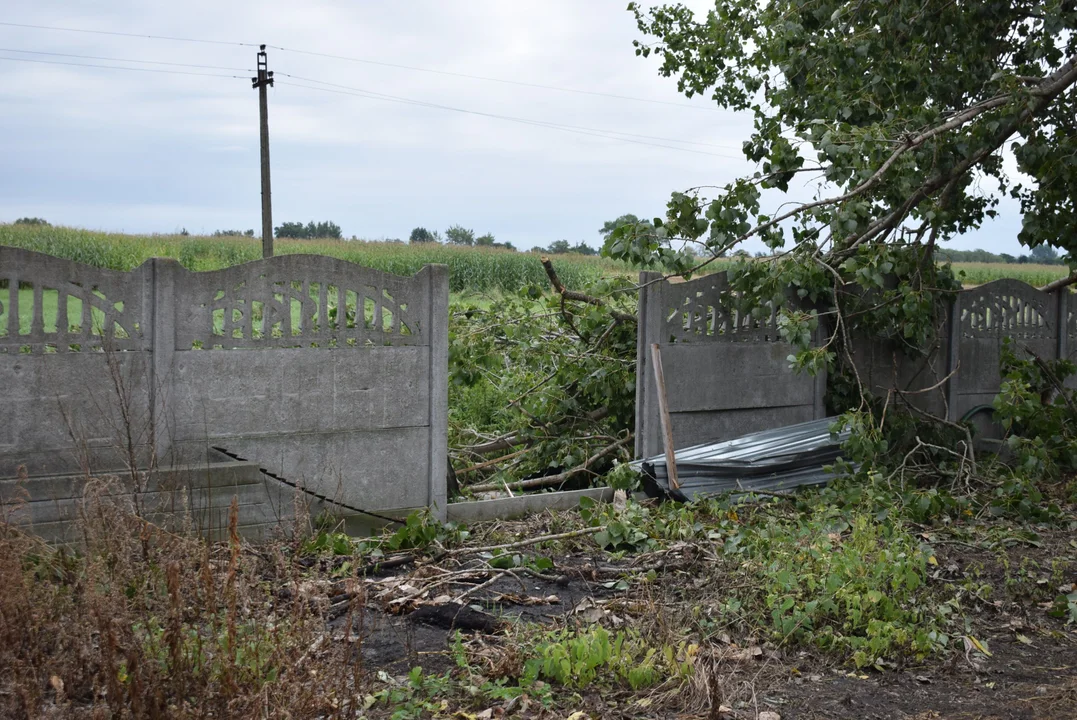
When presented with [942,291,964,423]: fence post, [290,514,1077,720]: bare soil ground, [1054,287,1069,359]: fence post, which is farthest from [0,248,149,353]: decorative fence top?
[1054,287,1069,359]: fence post

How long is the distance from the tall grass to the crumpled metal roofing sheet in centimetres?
2059

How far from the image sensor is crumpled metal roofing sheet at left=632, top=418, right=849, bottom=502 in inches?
289

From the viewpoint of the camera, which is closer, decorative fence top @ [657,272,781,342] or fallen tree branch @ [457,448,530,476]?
decorative fence top @ [657,272,781,342]

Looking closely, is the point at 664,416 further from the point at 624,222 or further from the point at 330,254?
the point at 330,254

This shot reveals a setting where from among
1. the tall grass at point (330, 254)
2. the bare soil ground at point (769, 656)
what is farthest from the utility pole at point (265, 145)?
the bare soil ground at point (769, 656)

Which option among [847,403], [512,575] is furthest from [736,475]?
[512,575]

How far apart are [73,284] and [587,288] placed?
445 centimetres

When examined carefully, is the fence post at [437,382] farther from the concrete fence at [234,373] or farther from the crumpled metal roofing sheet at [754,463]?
the crumpled metal roofing sheet at [754,463]

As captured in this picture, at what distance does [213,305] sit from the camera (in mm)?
5805

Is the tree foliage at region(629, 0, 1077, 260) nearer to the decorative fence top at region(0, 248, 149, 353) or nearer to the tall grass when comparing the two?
the decorative fence top at region(0, 248, 149, 353)

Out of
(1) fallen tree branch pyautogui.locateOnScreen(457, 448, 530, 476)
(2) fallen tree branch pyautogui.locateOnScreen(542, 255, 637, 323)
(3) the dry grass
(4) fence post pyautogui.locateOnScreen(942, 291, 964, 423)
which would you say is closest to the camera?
(3) the dry grass

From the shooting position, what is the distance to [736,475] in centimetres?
755

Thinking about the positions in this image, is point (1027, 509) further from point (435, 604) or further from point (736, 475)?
point (435, 604)

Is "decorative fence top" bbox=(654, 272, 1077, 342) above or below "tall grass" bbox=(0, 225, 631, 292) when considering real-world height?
below
